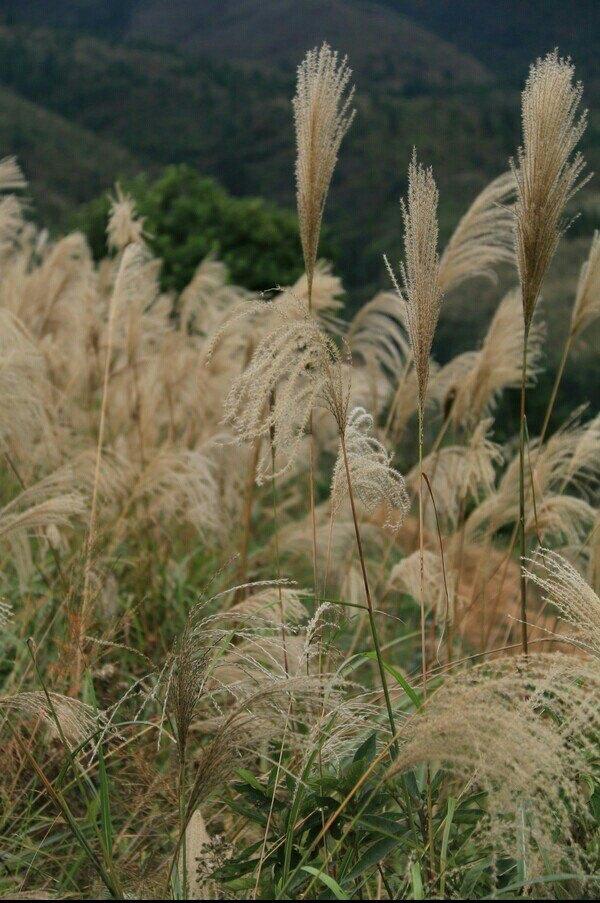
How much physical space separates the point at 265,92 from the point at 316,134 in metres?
49.2

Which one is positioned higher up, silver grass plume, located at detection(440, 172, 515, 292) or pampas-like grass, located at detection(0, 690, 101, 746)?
silver grass plume, located at detection(440, 172, 515, 292)

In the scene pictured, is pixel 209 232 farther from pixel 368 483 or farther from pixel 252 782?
pixel 252 782

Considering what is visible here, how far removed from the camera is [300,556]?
6.34m

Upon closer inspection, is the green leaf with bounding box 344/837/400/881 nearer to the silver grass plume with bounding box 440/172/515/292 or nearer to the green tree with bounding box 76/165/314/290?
the silver grass plume with bounding box 440/172/515/292

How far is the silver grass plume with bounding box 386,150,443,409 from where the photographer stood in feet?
7.37

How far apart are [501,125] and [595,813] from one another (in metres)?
33.1

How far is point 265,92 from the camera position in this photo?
49250mm

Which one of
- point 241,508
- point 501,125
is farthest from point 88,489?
point 501,125

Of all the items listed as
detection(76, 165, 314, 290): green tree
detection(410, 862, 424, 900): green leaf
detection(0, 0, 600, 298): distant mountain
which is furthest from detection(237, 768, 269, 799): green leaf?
detection(0, 0, 600, 298): distant mountain

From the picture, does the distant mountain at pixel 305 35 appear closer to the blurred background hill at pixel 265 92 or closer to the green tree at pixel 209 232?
the blurred background hill at pixel 265 92

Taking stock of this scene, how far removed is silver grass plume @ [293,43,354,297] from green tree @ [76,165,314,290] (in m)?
12.8

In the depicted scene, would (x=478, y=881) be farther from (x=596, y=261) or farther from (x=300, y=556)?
(x=300, y=556)

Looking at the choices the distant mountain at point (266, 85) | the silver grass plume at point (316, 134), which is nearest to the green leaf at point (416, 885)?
the silver grass plume at point (316, 134)

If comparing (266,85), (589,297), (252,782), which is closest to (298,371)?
(252,782)
